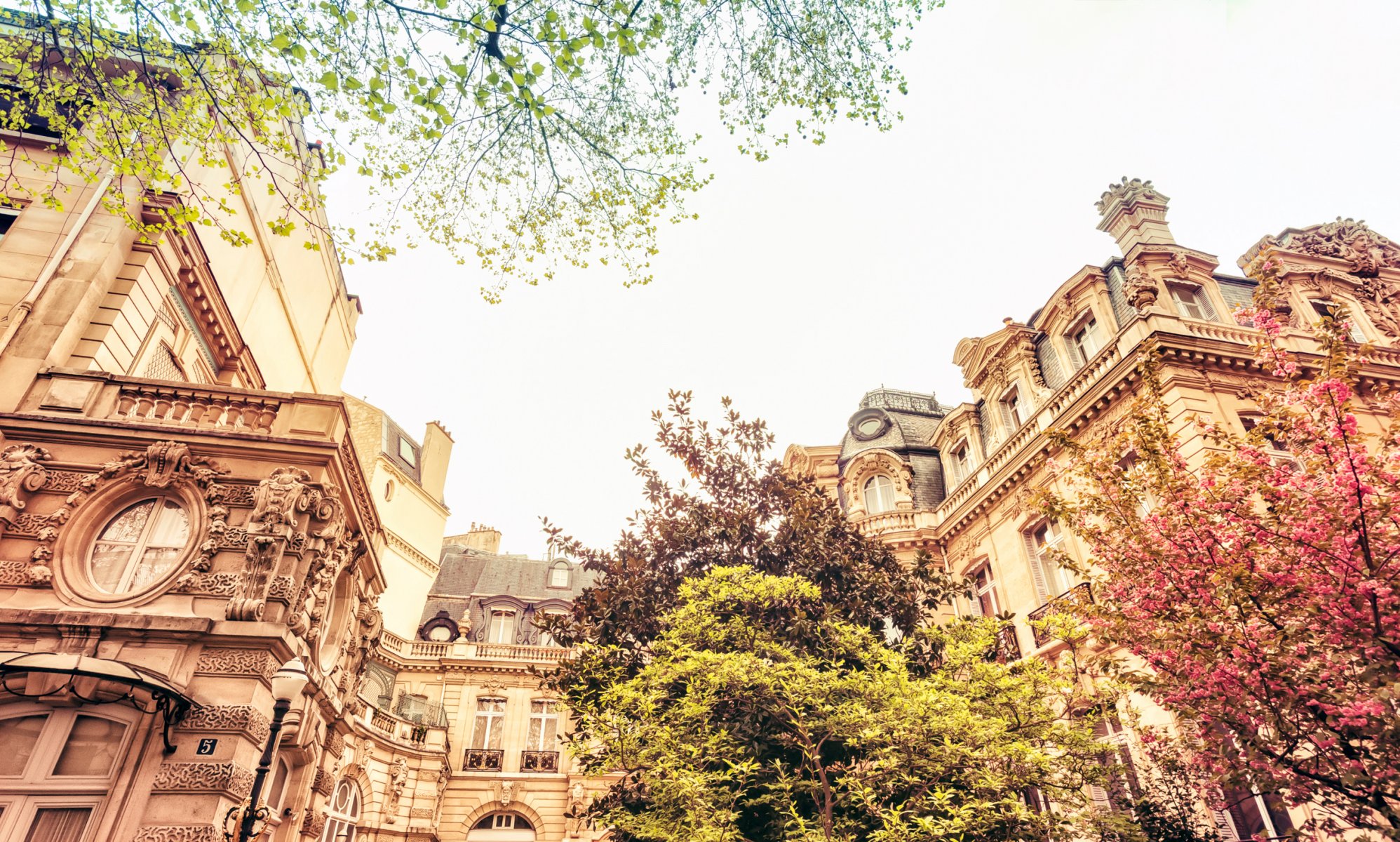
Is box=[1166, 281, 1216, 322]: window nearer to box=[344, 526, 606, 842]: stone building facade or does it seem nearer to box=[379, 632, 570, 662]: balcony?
box=[344, 526, 606, 842]: stone building facade

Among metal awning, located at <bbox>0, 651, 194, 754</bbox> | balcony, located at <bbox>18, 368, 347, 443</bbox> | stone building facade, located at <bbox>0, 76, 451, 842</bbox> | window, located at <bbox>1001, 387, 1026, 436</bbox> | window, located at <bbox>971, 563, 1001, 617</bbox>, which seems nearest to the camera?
metal awning, located at <bbox>0, 651, 194, 754</bbox>

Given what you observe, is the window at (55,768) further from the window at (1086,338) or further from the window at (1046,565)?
the window at (1086,338)

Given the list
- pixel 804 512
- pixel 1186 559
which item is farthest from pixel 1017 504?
pixel 1186 559

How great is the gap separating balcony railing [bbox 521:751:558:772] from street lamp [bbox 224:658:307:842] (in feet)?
74.7

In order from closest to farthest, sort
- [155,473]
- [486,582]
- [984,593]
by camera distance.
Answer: [155,473]
[984,593]
[486,582]

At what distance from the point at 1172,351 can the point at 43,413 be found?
Answer: 64.5ft

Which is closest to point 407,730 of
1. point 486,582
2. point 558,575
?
point 486,582

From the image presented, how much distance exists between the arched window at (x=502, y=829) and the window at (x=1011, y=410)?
23.0m

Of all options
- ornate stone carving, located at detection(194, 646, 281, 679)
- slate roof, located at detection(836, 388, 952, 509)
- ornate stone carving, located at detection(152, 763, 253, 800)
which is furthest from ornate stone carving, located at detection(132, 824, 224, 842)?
slate roof, located at detection(836, 388, 952, 509)

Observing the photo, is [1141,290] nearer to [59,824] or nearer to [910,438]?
Answer: [910,438]

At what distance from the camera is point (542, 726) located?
3058cm

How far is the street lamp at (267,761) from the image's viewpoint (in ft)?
25.6

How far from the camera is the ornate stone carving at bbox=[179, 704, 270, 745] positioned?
29.6 ft

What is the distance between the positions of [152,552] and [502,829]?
2254cm
